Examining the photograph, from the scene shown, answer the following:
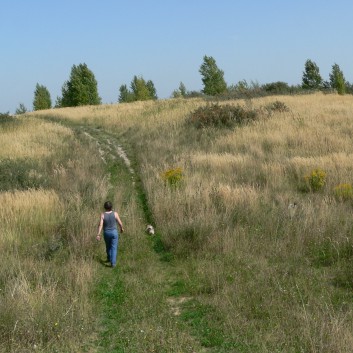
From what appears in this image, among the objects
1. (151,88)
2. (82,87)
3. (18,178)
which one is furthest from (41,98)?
(18,178)

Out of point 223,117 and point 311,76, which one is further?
point 311,76

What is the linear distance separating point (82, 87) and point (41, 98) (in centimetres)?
976

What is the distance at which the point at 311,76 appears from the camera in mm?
52062

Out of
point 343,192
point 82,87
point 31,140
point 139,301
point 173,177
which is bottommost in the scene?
point 139,301

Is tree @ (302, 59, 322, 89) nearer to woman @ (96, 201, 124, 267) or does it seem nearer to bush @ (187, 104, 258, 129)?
bush @ (187, 104, 258, 129)

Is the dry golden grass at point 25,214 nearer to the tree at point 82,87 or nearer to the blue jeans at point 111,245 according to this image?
the blue jeans at point 111,245

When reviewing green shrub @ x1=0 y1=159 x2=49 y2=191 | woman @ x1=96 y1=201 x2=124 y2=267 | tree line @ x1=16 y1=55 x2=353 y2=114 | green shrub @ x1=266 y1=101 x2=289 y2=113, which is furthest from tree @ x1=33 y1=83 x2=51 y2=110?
woman @ x1=96 y1=201 x2=124 y2=267

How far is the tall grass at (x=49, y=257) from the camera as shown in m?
5.40

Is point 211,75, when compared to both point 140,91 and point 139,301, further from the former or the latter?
point 139,301

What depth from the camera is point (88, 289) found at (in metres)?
6.66

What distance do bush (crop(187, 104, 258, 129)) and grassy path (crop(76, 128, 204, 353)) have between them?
1110cm

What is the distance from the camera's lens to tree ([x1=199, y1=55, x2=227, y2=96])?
53156mm

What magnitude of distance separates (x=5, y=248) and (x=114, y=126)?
19153 mm

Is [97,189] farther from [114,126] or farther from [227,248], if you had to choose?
[114,126]
